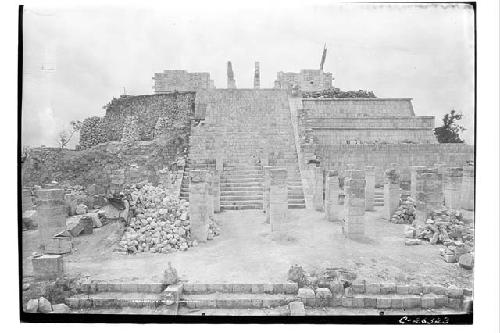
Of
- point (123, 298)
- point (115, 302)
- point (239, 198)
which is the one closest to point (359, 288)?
point (123, 298)

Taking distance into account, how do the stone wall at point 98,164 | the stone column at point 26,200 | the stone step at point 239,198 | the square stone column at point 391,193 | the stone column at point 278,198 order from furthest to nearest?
the stone step at point 239,198
the square stone column at point 391,193
the stone column at point 278,198
the stone wall at point 98,164
the stone column at point 26,200

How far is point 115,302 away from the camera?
669 cm

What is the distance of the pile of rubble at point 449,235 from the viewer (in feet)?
24.1

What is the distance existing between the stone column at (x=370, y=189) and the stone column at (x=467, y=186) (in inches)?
→ 108

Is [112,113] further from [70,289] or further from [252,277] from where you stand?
[252,277]

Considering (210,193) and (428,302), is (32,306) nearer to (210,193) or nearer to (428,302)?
(210,193)

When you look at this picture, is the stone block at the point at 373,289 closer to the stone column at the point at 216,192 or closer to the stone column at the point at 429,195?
the stone column at the point at 429,195

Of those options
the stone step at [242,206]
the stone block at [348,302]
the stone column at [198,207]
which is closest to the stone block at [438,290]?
the stone block at [348,302]

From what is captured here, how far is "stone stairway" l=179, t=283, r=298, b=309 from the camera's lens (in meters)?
6.56

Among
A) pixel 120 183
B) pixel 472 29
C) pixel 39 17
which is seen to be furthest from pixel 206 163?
pixel 472 29

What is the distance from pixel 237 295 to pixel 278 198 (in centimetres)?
290

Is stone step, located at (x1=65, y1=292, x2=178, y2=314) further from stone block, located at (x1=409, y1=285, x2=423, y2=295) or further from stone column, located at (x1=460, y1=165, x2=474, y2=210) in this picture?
stone column, located at (x1=460, y1=165, x2=474, y2=210)

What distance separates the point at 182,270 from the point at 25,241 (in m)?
2.94

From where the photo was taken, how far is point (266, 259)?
24.4 ft
